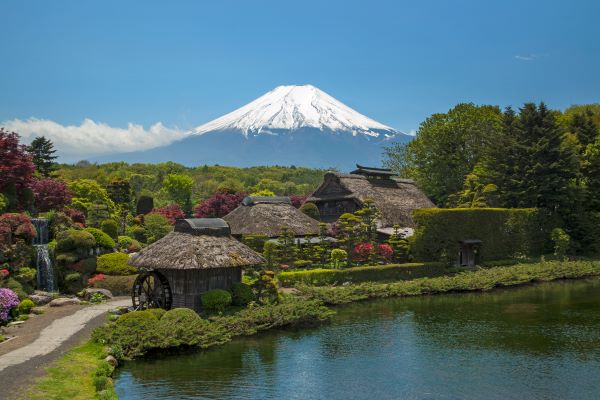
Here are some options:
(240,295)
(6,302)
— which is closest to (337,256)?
(240,295)

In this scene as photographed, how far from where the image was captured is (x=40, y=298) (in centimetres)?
2780

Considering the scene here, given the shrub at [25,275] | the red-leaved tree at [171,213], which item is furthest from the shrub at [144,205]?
the shrub at [25,275]

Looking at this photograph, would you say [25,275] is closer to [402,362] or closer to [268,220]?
[402,362]

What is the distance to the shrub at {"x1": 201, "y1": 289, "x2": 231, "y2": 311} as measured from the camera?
26.1m

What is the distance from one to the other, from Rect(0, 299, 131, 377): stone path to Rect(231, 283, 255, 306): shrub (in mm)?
5800

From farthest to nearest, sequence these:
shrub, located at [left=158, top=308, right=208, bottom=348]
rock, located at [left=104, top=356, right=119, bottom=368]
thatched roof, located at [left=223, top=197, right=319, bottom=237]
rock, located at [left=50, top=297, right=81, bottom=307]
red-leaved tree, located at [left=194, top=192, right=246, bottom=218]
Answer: red-leaved tree, located at [left=194, top=192, right=246, bottom=218] < thatched roof, located at [left=223, top=197, right=319, bottom=237] < rock, located at [left=50, top=297, right=81, bottom=307] < shrub, located at [left=158, top=308, right=208, bottom=348] < rock, located at [left=104, top=356, right=119, bottom=368]

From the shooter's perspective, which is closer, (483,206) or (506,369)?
(506,369)

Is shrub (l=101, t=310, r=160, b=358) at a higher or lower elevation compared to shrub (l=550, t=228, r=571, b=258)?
lower

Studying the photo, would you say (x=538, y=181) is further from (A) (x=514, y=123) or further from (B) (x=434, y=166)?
(B) (x=434, y=166)

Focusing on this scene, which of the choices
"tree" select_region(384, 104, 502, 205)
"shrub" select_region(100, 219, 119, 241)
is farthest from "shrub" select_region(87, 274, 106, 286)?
"tree" select_region(384, 104, 502, 205)

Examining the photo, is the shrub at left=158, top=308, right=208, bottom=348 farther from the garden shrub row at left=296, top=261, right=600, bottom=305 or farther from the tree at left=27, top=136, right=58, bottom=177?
the tree at left=27, top=136, right=58, bottom=177

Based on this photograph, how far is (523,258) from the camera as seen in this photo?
153ft

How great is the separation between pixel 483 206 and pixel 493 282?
13.8m

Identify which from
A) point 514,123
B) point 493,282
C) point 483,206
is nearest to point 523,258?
point 483,206
